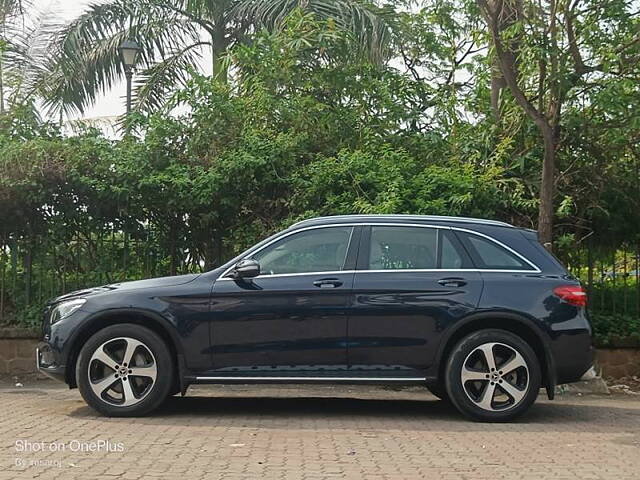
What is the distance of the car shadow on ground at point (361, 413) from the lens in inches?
Answer: 299

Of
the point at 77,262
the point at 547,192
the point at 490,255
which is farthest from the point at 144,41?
the point at 490,255

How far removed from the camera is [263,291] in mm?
7625

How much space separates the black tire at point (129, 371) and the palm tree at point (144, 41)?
457 inches

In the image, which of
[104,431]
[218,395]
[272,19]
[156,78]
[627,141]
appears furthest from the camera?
[156,78]

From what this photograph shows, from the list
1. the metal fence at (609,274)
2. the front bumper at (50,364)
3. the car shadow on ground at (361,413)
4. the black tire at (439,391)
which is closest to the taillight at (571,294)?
the car shadow on ground at (361,413)

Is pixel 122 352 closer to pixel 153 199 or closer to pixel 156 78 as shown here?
pixel 153 199

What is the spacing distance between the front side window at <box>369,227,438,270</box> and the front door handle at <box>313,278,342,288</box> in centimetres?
35

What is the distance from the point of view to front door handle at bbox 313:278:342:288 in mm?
7641

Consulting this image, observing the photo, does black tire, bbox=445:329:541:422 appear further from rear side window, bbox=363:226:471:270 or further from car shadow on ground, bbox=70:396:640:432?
rear side window, bbox=363:226:471:270

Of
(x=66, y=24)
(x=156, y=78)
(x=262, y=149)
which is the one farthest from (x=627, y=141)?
(x=66, y=24)

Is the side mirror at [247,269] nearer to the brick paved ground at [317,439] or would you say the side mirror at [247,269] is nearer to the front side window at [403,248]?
the front side window at [403,248]

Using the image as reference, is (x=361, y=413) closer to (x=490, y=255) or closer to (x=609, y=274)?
(x=490, y=255)

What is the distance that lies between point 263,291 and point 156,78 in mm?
12178

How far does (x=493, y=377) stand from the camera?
7578mm
